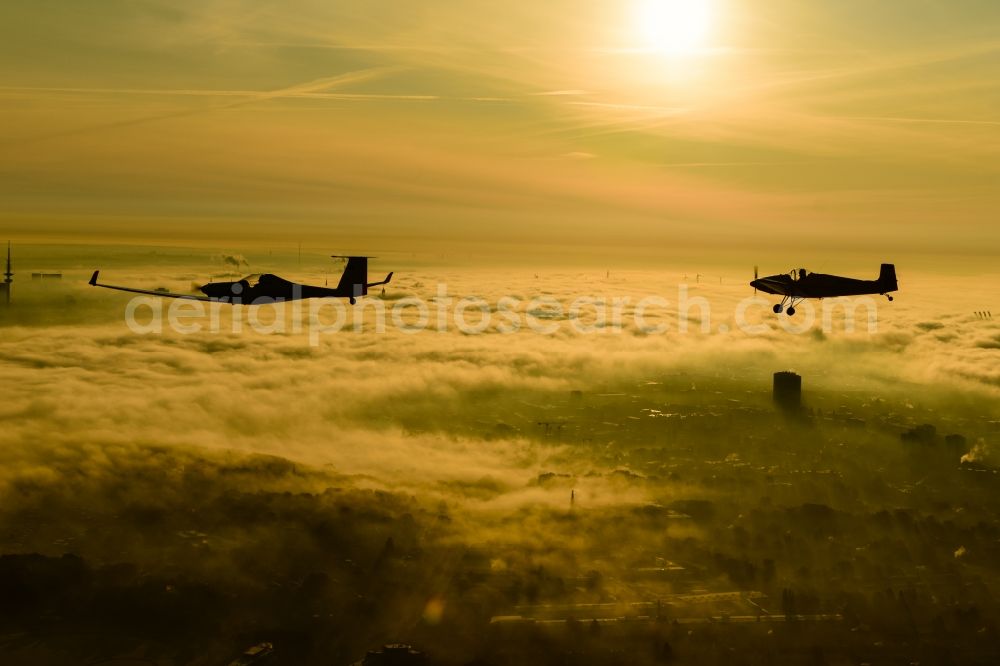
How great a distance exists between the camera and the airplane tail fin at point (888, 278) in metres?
96.4

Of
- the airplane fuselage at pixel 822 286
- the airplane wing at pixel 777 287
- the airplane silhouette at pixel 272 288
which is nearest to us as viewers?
the airplane silhouette at pixel 272 288

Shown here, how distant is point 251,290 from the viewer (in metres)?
80.1

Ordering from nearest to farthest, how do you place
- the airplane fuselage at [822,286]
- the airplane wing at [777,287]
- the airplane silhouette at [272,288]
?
1. the airplane silhouette at [272,288]
2. the airplane fuselage at [822,286]
3. the airplane wing at [777,287]

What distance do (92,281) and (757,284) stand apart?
79325 millimetres

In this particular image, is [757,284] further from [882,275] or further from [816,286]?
[882,275]

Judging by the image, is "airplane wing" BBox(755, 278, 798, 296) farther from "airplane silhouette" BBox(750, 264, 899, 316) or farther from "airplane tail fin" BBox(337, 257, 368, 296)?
"airplane tail fin" BBox(337, 257, 368, 296)

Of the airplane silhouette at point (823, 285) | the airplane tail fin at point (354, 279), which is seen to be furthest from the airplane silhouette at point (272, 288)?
the airplane silhouette at point (823, 285)

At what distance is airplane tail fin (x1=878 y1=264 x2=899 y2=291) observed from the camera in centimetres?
9644

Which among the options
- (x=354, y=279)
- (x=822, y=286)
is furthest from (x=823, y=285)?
(x=354, y=279)

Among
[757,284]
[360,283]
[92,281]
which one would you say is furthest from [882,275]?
[92,281]

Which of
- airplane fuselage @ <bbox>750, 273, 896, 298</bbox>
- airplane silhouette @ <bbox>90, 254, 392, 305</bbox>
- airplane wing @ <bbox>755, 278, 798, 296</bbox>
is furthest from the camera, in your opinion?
airplane wing @ <bbox>755, 278, 798, 296</bbox>

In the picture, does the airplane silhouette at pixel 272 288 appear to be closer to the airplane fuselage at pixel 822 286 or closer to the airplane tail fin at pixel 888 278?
the airplane fuselage at pixel 822 286

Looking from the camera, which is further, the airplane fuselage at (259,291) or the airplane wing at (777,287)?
the airplane wing at (777,287)

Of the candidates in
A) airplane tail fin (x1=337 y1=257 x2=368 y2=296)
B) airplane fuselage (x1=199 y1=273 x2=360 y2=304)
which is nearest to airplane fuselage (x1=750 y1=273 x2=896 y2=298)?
airplane tail fin (x1=337 y1=257 x2=368 y2=296)
